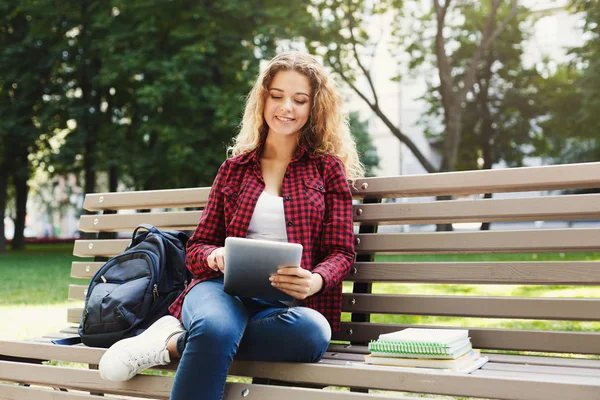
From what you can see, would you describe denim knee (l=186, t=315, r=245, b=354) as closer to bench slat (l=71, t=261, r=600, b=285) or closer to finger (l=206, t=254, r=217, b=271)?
finger (l=206, t=254, r=217, b=271)

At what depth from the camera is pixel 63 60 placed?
67.9 ft

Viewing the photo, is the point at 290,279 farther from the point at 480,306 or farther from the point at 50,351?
the point at 50,351

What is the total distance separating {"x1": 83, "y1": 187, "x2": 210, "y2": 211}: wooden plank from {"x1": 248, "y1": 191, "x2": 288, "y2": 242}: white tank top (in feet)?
1.75

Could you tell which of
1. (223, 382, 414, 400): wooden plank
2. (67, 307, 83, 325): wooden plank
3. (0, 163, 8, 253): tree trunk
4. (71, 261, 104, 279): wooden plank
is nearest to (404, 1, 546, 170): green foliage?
(0, 163, 8, 253): tree trunk

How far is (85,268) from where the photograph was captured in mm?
3953

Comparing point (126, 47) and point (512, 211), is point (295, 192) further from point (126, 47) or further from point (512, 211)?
point (126, 47)

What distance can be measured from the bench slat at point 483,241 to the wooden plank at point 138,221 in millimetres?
919

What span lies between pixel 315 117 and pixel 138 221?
3.96 feet

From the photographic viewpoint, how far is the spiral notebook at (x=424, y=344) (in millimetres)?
2365

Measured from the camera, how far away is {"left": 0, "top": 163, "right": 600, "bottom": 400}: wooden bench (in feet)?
7.77

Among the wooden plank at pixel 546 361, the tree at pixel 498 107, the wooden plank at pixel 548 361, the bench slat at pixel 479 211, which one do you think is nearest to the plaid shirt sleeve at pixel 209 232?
the bench slat at pixel 479 211

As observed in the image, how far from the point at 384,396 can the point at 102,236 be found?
228 centimetres

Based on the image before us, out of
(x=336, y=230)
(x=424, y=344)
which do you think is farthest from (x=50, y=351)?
(x=424, y=344)

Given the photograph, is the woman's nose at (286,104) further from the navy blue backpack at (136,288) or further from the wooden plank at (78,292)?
the wooden plank at (78,292)
